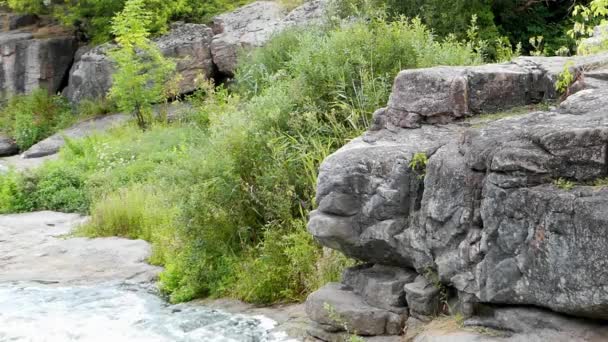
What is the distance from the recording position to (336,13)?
14945 millimetres

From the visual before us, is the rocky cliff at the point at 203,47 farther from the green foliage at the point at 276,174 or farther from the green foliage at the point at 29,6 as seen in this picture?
the green foliage at the point at 276,174

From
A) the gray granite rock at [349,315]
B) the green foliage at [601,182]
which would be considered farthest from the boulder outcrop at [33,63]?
the green foliage at [601,182]

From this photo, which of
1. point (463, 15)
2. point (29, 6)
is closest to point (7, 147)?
point (29, 6)

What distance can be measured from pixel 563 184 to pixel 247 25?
1495 centimetres

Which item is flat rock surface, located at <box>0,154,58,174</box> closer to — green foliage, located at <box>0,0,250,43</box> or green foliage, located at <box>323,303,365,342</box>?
green foliage, located at <box>0,0,250,43</box>

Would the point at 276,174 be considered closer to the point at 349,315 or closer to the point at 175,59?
the point at 349,315

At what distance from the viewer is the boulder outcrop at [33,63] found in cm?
2228

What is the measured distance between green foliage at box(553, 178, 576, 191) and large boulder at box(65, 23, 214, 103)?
14.6 meters

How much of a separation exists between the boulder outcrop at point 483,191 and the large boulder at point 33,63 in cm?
1738

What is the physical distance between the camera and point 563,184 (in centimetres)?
502

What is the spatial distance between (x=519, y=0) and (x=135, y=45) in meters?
8.89

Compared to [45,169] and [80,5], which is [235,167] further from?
[80,5]

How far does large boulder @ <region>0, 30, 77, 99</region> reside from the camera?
22.3 metres

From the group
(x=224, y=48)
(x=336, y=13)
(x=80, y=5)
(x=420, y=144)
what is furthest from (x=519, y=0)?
(x=80, y=5)
